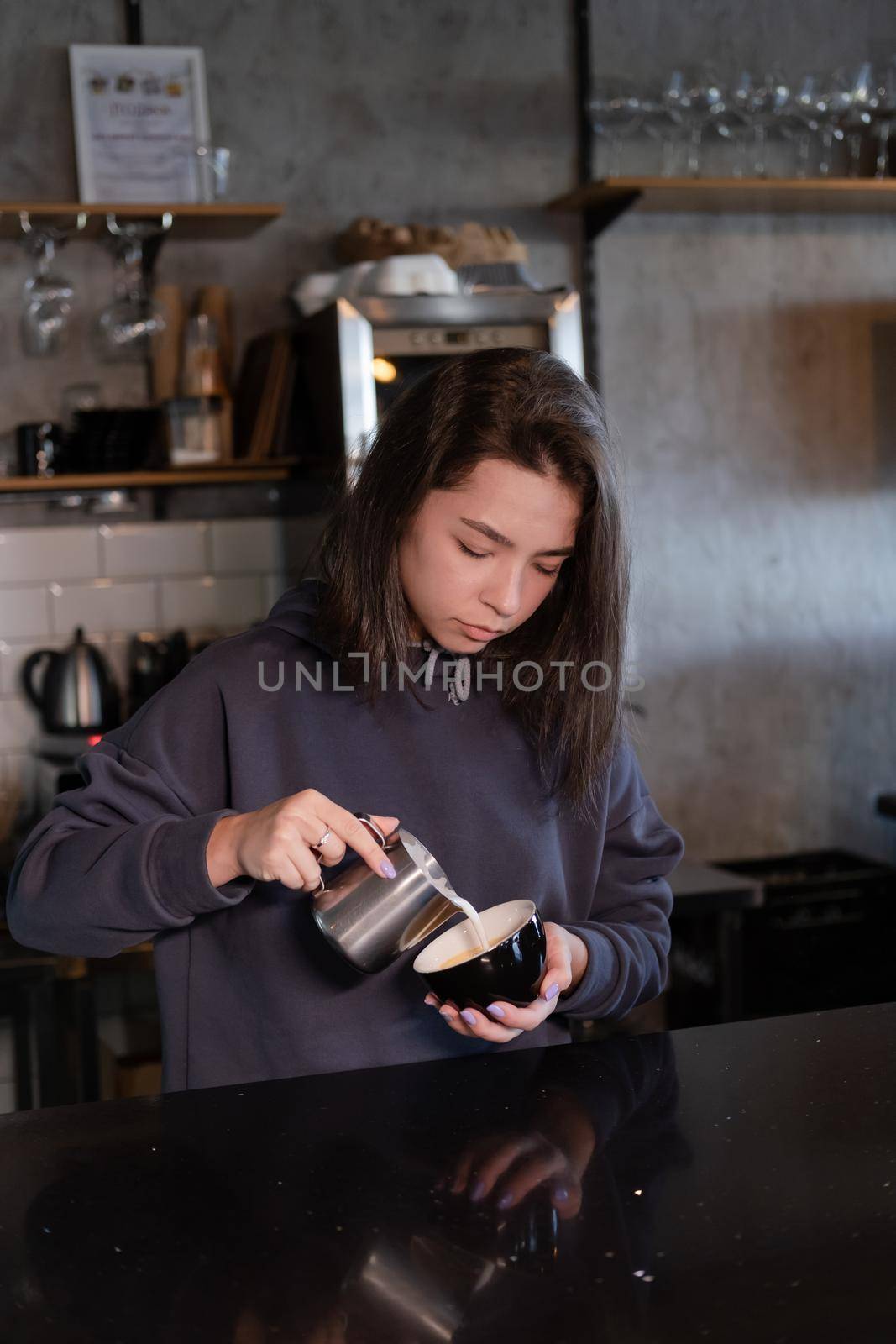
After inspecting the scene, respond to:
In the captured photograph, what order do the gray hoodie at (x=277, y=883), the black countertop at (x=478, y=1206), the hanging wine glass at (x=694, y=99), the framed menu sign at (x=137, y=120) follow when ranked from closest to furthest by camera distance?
the black countertop at (x=478, y=1206) → the gray hoodie at (x=277, y=883) → the framed menu sign at (x=137, y=120) → the hanging wine glass at (x=694, y=99)

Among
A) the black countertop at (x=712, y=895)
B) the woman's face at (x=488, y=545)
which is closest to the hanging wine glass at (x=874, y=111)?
the black countertop at (x=712, y=895)

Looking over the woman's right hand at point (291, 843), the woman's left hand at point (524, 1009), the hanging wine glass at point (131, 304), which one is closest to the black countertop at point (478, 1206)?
the woman's left hand at point (524, 1009)

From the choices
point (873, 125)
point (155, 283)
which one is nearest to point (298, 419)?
point (155, 283)

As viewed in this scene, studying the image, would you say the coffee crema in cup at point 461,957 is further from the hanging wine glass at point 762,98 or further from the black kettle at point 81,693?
the hanging wine glass at point 762,98

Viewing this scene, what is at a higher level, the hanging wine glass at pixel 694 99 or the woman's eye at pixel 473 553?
the hanging wine glass at pixel 694 99

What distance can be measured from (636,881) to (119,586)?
1942 mm

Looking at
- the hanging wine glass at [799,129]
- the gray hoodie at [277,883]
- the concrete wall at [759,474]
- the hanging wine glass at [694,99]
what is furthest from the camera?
the concrete wall at [759,474]

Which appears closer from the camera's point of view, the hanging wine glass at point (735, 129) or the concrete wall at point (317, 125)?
the concrete wall at point (317, 125)

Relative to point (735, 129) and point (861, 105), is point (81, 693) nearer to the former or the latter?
point (735, 129)

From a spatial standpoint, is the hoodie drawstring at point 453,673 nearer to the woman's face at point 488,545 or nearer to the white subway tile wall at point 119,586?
the woman's face at point 488,545

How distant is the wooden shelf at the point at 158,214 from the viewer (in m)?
2.69

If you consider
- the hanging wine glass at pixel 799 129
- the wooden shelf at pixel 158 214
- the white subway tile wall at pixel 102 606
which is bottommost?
the white subway tile wall at pixel 102 606

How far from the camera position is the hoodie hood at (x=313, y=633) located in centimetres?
130

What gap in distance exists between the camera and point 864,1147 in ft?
2.84
